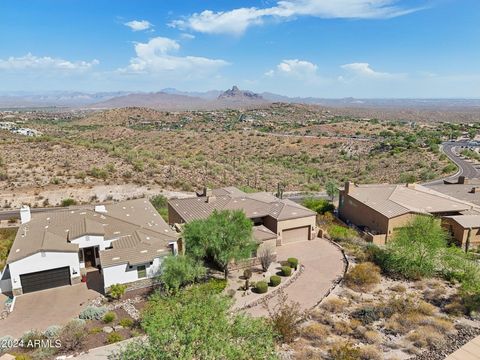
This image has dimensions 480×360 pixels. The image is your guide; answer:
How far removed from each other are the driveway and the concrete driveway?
433 inches

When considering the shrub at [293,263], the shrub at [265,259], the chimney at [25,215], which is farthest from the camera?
the chimney at [25,215]

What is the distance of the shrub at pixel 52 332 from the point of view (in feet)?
62.4

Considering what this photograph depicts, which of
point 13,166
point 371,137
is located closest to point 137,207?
point 13,166

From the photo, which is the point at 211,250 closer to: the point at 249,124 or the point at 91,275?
the point at 91,275

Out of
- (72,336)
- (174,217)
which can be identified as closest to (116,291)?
(72,336)

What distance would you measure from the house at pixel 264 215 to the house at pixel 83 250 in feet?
18.5

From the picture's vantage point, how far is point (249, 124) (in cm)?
14838

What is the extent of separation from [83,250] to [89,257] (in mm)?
841

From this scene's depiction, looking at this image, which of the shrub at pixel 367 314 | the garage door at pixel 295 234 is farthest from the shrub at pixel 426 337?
the garage door at pixel 295 234

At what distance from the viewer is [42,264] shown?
24484 millimetres

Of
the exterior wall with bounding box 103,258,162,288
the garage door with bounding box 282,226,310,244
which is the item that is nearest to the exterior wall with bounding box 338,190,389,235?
the garage door with bounding box 282,226,310,244

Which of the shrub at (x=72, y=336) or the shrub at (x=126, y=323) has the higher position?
the shrub at (x=72, y=336)

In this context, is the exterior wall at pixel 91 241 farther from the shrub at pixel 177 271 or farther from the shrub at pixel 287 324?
the shrub at pixel 287 324

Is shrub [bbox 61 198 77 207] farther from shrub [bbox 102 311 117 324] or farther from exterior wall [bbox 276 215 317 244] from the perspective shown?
shrub [bbox 102 311 117 324]
